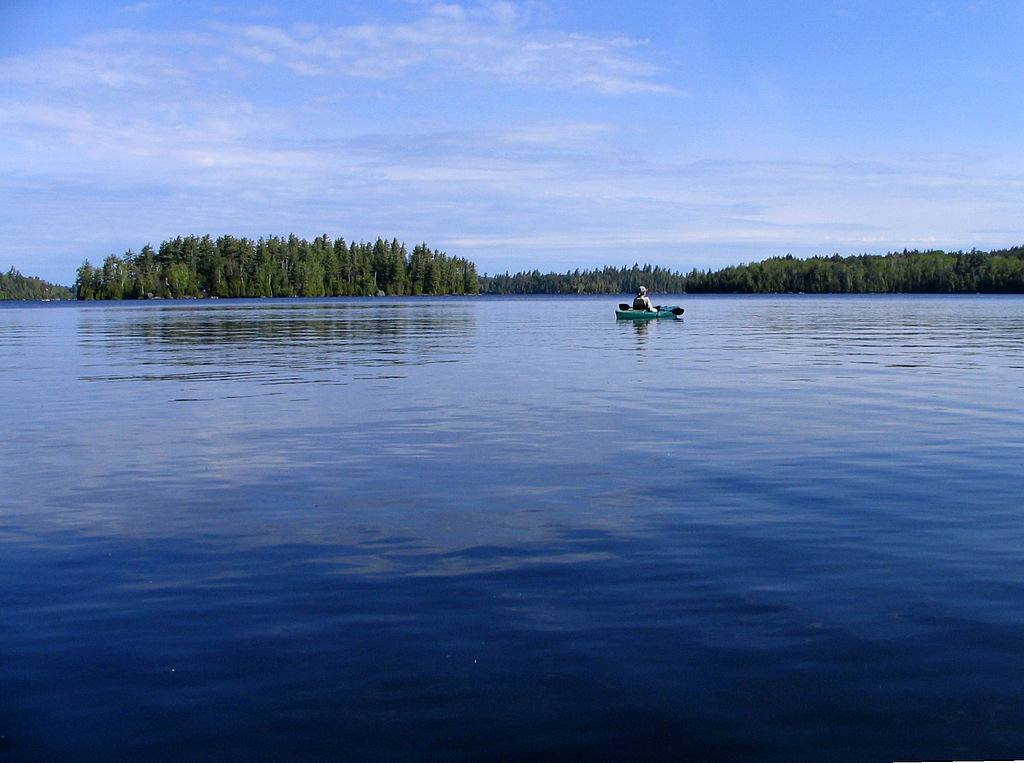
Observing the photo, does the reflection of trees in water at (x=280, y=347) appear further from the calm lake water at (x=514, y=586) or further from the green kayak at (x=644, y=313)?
the calm lake water at (x=514, y=586)

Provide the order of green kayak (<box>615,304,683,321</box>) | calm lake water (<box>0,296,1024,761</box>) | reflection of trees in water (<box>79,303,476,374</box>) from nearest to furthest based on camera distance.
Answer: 1. calm lake water (<box>0,296,1024,761</box>)
2. reflection of trees in water (<box>79,303,476,374</box>)
3. green kayak (<box>615,304,683,321</box>)

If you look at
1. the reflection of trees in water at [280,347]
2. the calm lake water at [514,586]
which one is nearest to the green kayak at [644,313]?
the reflection of trees in water at [280,347]

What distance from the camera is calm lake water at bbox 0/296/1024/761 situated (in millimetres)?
7105

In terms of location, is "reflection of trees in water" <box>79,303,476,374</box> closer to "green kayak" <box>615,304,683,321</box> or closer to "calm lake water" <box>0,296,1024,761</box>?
"green kayak" <box>615,304,683,321</box>

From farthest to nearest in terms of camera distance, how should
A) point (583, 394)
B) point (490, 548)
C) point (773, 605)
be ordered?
point (583, 394)
point (490, 548)
point (773, 605)

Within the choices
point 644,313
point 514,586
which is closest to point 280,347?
point 644,313

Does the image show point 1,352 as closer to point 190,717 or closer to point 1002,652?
point 190,717

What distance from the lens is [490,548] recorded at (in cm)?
1158

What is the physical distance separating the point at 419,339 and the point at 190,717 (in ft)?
178

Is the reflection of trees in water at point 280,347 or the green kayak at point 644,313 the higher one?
the green kayak at point 644,313

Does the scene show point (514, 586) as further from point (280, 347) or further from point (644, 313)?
point (644, 313)

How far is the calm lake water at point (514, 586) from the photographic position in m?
7.11

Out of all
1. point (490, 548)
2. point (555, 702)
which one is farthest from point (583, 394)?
point (555, 702)

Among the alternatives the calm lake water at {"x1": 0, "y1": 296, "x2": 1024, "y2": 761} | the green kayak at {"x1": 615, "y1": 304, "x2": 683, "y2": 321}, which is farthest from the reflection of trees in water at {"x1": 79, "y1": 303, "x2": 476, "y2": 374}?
the calm lake water at {"x1": 0, "y1": 296, "x2": 1024, "y2": 761}
